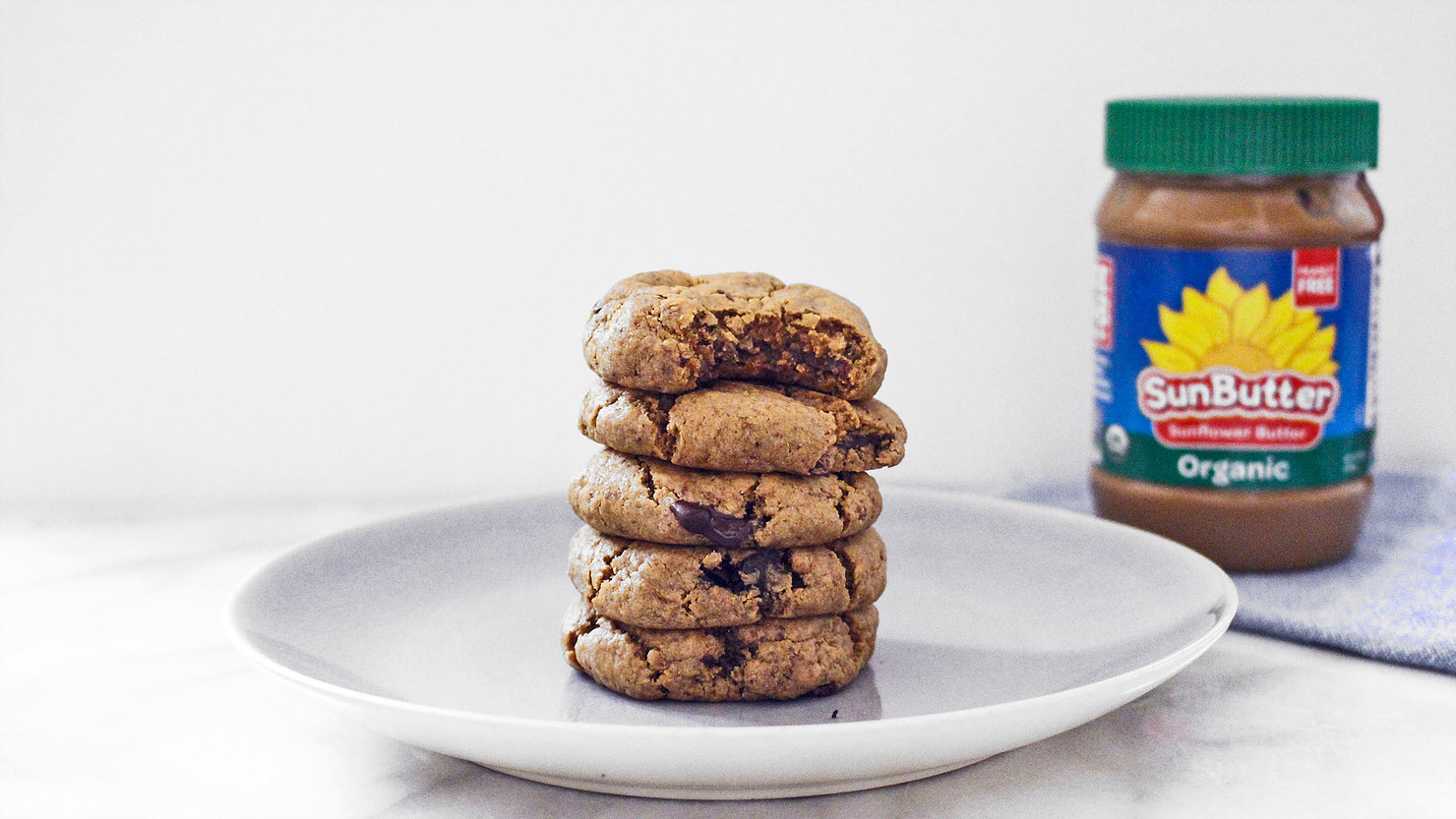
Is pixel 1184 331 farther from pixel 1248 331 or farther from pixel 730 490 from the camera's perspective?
pixel 730 490

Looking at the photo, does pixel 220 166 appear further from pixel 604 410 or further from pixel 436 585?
pixel 604 410

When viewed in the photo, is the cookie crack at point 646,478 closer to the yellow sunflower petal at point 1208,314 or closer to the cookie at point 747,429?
the cookie at point 747,429

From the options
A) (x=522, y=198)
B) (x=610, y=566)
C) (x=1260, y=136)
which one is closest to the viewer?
(x=610, y=566)

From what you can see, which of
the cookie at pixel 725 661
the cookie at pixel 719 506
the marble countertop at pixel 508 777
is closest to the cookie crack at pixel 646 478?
the cookie at pixel 719 506

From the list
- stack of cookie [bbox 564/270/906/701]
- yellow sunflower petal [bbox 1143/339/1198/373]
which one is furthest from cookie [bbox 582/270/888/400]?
yellow sunflower petal [bbox 1143/339/1198/373]

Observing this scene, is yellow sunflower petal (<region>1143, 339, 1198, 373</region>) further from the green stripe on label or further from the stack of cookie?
the stack of cookie

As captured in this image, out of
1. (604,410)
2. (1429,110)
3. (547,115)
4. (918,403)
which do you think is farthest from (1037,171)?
(604,410)

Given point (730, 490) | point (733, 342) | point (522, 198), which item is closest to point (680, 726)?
point (730, 490)
